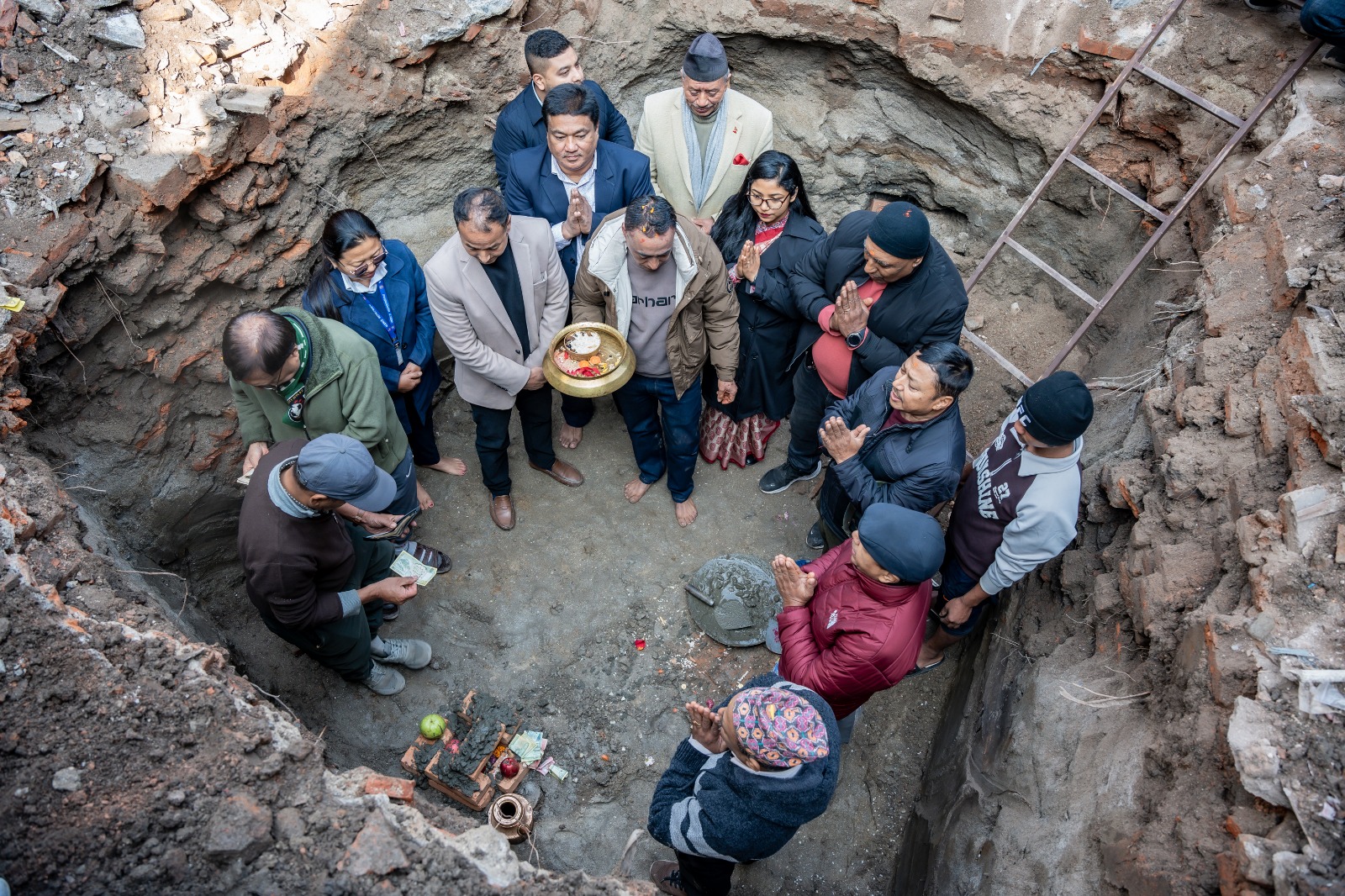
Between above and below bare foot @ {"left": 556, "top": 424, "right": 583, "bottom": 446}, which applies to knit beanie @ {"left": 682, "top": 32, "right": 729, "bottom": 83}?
above

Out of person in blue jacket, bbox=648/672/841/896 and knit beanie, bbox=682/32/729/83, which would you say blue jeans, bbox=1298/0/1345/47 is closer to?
knit beanie, bbox=682/32/729/83

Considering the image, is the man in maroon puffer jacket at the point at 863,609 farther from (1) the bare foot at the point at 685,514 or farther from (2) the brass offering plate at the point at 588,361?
(1) the bare foot at the point at 685,514

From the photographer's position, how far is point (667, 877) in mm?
3645

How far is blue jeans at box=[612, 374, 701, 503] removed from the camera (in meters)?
4.67

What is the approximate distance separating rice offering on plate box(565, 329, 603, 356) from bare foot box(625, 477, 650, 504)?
4.01ft

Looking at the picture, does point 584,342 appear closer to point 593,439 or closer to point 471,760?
point 593,439

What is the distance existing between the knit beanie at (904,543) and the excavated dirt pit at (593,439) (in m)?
1.19

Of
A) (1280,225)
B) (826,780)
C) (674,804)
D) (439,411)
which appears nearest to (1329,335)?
(1280,225)

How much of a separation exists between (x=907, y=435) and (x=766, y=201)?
1.56m

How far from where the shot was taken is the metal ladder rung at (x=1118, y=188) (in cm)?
481

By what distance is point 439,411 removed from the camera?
18.5 feet

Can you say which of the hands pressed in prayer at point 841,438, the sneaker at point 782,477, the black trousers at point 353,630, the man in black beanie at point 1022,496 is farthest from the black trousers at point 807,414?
the black trousers at point 353,630

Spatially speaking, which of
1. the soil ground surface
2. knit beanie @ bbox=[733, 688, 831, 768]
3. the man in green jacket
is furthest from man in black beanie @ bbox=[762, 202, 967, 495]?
the man in green jacket

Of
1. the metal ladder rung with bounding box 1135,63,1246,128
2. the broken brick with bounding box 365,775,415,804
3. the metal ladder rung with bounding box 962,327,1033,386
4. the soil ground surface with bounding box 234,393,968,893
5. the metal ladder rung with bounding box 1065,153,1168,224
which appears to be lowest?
the soil ground surface with bounding box 234,393,968,893
